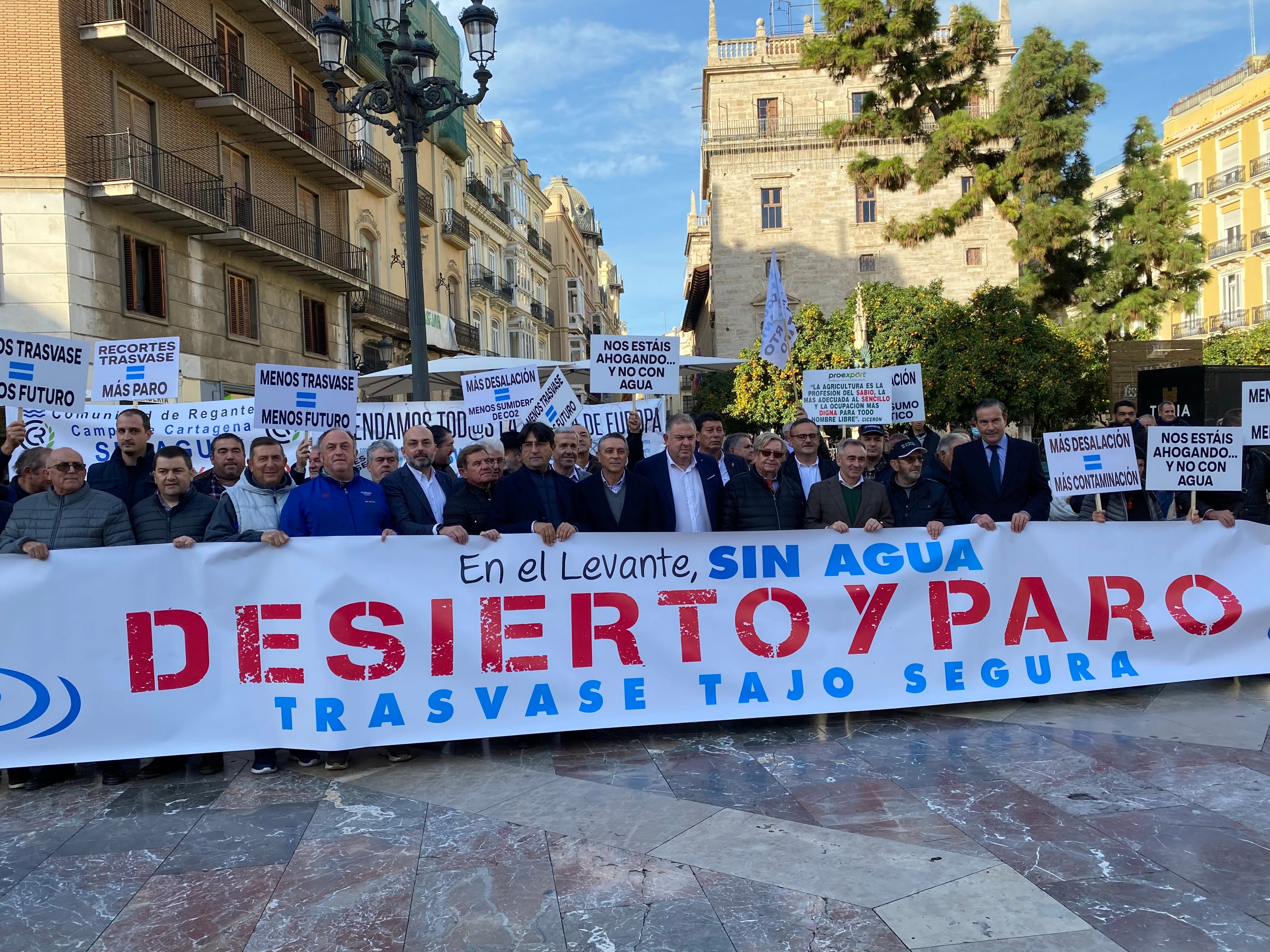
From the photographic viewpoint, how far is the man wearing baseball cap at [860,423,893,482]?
7051mm

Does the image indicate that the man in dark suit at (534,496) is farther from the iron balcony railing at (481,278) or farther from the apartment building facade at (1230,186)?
the apartment building facade at (1230,186)

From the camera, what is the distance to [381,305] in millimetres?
28469

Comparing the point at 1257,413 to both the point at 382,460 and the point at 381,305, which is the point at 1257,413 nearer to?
the point at 382,460

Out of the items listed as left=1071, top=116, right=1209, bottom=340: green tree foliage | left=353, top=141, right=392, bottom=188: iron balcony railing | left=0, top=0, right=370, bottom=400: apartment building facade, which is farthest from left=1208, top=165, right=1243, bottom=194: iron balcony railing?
left=0, top=0, right=370, bottom=400: apartment building facade

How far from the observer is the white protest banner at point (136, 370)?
887cm

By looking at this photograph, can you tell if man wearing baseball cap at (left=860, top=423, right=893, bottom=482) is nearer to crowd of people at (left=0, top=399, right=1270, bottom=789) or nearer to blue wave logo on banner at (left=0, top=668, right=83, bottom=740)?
crowd of people at (left=0, top=399, right=1270, bottom=789)

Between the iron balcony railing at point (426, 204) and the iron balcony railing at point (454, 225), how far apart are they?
880 mm

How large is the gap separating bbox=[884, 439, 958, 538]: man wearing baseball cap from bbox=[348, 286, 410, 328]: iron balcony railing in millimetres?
20855

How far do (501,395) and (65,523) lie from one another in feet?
14.5

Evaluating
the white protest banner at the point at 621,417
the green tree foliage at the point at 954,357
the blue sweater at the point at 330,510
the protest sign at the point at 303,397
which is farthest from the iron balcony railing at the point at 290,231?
the blue sweater at the point at 330,510

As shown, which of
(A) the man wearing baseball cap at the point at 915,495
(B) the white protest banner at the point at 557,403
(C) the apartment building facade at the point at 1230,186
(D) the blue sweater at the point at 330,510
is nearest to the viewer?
(D) the blue sweater at the point at 330,510

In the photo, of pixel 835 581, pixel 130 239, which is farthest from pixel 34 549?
pixel 130 239

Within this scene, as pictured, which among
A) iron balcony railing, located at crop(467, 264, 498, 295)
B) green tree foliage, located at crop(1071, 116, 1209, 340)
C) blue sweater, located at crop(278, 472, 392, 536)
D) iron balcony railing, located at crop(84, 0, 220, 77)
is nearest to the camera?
blue sweater, located at crop(278, 472, 392, 536)

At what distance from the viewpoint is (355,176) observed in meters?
26.3
